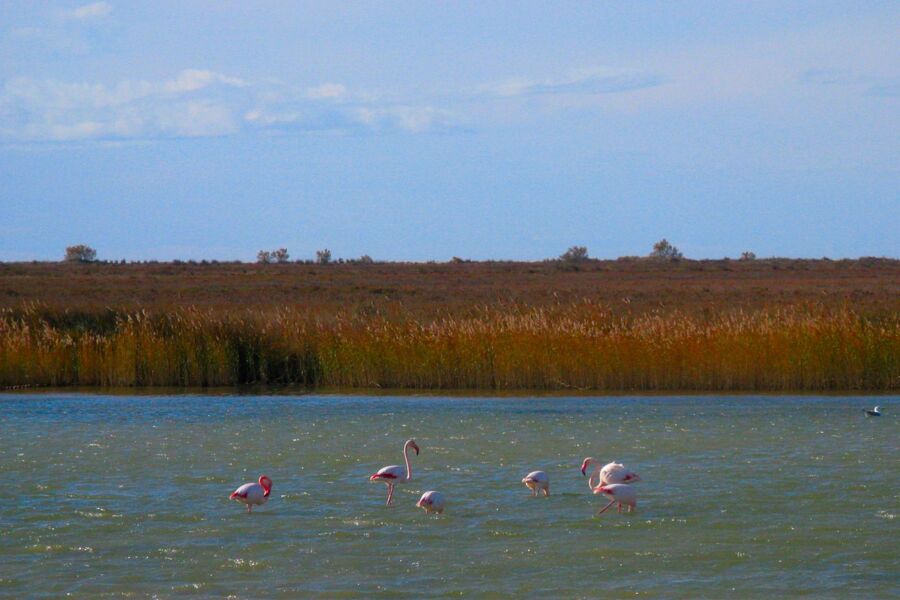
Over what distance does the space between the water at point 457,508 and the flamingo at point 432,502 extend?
0.43 feet

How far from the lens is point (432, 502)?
9.41m

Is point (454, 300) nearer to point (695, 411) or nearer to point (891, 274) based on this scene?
point (695, 411)

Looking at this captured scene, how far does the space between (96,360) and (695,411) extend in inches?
398

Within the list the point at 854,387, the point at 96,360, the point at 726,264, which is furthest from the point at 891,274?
the point at 96,360

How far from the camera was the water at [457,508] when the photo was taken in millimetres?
7781

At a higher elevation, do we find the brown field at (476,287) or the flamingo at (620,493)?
the brown field at (476,287)

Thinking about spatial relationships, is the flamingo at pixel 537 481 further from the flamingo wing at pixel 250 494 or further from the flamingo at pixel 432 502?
the flamingo wing at pixel 250 494

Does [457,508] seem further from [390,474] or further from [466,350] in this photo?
[466,350]

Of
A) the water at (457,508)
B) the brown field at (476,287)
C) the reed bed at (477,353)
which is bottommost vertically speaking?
the water at (457,508)

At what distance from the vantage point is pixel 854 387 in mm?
18344

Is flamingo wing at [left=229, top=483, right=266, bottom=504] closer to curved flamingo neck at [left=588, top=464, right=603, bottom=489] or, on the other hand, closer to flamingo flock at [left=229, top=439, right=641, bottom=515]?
flamingo flock at [left=229, top=439, right=641, bottom=515]

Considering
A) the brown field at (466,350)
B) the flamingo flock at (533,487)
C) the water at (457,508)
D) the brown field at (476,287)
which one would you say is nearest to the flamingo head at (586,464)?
the flamingo flock at (533,487)

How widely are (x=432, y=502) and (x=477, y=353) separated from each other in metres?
10.0

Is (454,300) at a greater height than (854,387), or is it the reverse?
(454,300)
